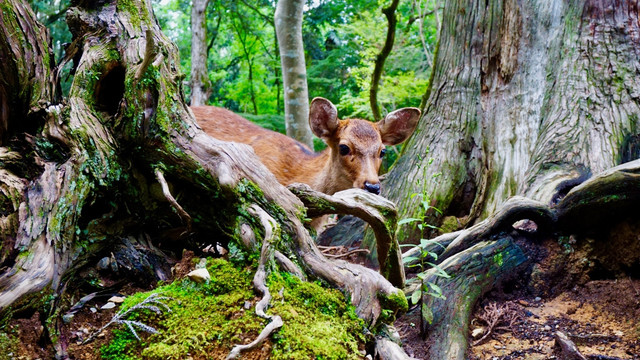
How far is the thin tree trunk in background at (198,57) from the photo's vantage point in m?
13.8

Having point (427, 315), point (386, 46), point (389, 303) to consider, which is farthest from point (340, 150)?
point (386, 46)

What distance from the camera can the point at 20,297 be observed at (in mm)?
2031

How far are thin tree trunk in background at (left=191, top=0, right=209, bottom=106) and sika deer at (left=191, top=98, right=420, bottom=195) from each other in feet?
22.3

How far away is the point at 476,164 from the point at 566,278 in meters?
1.86

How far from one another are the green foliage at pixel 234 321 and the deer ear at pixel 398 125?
4.01 meters

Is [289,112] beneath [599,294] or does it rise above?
above

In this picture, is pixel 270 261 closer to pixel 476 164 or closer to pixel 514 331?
pixel 514 331

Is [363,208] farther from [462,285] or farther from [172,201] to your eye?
[462,285]

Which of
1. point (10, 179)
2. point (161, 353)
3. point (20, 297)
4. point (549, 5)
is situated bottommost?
point (161, 353)

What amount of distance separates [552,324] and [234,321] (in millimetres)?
2615

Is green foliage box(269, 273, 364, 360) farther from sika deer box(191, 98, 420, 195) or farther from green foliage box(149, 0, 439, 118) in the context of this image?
Result: green foliage box(149, 0, 439, 118)

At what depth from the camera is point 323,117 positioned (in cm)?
623

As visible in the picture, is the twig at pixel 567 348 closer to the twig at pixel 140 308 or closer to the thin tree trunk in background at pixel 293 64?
the twig at pixel 140 308

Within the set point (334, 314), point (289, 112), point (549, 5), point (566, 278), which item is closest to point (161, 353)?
point (334, 314)
